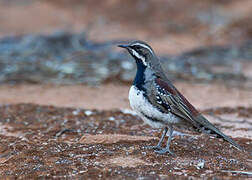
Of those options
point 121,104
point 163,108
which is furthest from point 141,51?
point 121,104

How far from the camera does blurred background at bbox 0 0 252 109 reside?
1166 centimetres

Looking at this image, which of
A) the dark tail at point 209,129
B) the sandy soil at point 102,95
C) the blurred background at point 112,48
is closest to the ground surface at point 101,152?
the dark tail at point 209,129

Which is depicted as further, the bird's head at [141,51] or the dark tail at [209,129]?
the bird's head at [141,51]

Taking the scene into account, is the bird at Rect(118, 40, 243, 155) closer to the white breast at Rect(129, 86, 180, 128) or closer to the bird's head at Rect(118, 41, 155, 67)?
the white breast at Rect(129, 86, 180, 128)

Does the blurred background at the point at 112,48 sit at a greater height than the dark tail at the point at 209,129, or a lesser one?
greater

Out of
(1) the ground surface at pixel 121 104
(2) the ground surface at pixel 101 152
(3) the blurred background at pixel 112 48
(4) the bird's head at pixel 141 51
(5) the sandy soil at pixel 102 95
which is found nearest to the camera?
(2) the ground surface at pixel 101 152

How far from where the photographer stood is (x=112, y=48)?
1614 centimetres

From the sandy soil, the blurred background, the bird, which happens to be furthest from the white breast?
the blurred background

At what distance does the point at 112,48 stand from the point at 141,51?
31.1 feet

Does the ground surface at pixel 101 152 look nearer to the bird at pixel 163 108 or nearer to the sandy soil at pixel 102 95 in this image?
the bird at pixel 163 108

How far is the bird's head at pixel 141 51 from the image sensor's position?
6719mm

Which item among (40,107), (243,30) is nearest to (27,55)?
(40,107)

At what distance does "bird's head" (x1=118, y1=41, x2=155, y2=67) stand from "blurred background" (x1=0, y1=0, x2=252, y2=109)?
3517 millimetres

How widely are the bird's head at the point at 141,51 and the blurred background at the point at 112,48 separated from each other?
11.5 ft
